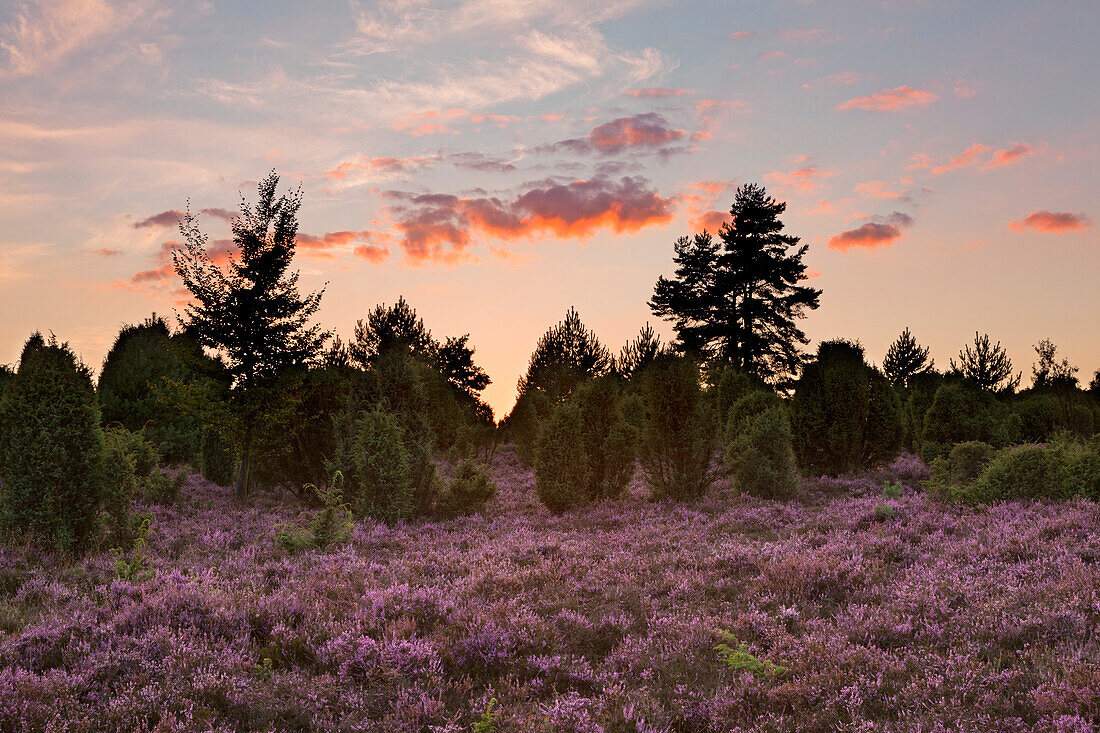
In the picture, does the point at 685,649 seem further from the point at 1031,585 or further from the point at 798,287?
the point at 798,287

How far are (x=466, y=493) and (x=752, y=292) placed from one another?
3608 cm

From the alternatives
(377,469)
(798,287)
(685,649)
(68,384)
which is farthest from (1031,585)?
(798,287)

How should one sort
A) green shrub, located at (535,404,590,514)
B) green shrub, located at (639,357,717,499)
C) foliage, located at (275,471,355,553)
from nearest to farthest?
foliage, located at (275,471,355,553)
green shrub, located at (535,404,590,514)
green shrub, located at (639,357,717,499)

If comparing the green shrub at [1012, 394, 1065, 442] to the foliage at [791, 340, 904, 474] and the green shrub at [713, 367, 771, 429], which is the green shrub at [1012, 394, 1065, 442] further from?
the foliage at [791, 340, 904, 474]

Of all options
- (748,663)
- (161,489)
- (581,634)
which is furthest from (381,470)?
(748,663)

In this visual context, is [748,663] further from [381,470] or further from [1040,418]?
[1040,418]

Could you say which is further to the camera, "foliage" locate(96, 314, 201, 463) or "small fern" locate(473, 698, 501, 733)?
"foliage" locate(96, 314, 201, 463)

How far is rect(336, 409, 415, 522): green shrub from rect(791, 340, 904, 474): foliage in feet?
41.0

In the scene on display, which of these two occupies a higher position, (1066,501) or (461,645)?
(1066,501)

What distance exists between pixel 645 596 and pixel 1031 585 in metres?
4.76

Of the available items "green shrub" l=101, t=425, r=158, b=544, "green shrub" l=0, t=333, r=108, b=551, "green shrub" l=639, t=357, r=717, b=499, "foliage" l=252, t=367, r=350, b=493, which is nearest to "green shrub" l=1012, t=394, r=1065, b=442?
"green shrub" l=639, t=357, r=717, b=499

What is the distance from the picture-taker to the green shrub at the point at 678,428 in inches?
677

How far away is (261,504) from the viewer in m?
19.3

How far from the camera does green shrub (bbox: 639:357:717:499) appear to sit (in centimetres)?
1720
